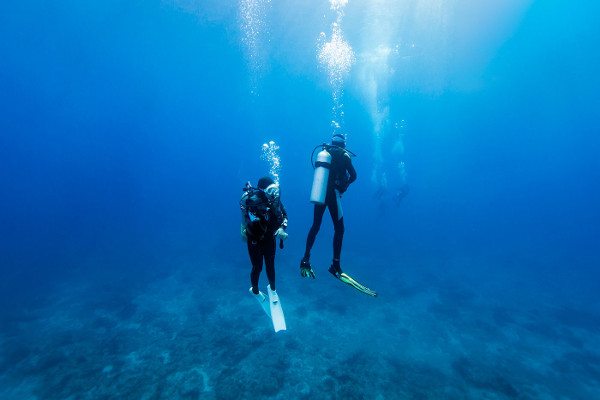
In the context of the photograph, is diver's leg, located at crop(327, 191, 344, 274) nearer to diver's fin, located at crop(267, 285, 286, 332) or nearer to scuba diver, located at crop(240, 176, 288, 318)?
scuba diver, located at crop(240, 176, 288, 318)

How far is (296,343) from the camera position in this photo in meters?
10.5

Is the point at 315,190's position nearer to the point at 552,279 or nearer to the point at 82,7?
the point at 552,279

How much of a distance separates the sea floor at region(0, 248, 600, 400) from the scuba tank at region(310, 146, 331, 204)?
698 centimetres

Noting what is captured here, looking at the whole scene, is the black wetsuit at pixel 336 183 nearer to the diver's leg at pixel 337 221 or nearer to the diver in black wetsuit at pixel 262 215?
the diver's leg at pixel 337 221

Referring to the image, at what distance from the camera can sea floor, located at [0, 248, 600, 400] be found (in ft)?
27.8

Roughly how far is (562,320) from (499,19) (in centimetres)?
5070

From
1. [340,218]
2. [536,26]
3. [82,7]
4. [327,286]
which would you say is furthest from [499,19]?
[82,7]

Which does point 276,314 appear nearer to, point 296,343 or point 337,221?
point 337,221

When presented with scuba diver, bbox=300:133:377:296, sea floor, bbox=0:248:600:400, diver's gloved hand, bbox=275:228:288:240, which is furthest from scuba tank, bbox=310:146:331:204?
sea floor, bbox=0:248:600:400

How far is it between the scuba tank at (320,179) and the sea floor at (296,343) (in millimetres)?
6976

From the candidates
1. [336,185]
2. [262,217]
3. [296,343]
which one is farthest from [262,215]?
[296,343]

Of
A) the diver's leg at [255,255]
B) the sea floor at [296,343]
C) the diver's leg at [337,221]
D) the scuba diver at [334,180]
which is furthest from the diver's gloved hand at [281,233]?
the sea floor at [296,343]

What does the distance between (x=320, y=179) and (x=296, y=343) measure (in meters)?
8.75

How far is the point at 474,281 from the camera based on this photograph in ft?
66.6
